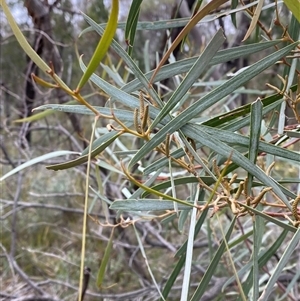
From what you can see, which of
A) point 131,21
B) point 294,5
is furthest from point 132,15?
point 294,5

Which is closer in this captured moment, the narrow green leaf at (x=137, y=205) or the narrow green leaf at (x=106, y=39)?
the narrow green leaf at (x=106, y=39)

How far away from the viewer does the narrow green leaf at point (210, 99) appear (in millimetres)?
252

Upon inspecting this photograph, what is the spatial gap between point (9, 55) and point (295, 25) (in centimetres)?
260

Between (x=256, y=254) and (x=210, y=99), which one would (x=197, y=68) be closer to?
(x=210, y=99)

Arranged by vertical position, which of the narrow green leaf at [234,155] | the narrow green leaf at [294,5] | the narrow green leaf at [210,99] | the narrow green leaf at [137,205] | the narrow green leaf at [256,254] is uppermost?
the narrow green leaf at [294,5]

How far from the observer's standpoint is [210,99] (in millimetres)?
260

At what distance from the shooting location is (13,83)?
2.66 meters

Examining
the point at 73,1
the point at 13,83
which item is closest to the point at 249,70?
the point at 73,1

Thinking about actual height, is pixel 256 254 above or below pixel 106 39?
below

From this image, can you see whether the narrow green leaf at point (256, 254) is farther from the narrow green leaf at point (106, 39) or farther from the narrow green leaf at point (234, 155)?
the narrow green leaf at point (106, 39)

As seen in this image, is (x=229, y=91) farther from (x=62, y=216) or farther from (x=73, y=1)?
(x=73, y=1)

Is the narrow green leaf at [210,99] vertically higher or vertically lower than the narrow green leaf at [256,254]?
higher

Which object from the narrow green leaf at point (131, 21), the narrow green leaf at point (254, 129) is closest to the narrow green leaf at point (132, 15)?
the narrow green leaf at point (131, 21)

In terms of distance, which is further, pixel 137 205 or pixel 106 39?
pixel 137 205
